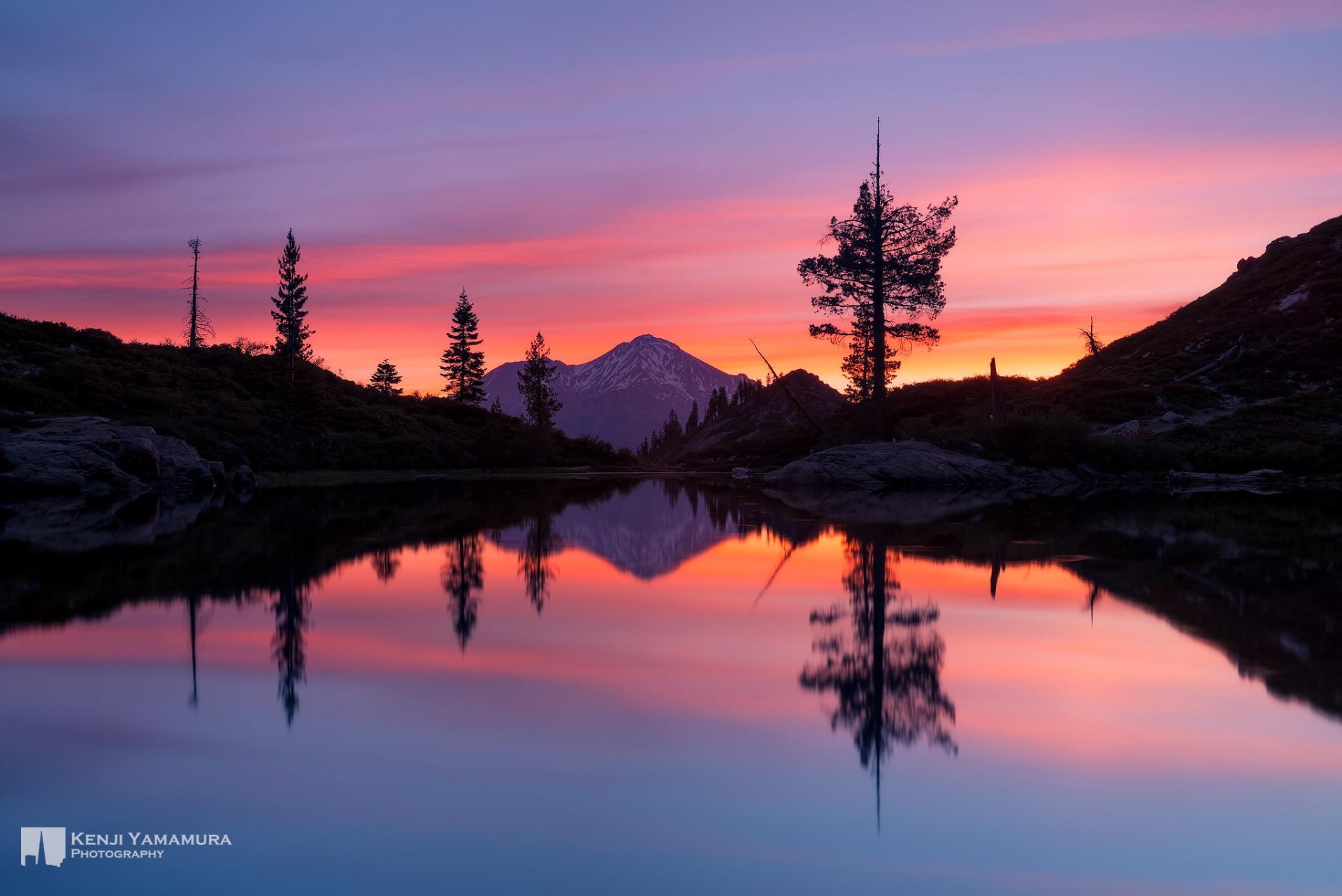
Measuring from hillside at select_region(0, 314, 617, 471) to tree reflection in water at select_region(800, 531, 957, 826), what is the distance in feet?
129

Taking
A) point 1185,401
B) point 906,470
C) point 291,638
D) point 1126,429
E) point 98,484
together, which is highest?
point 1185,401

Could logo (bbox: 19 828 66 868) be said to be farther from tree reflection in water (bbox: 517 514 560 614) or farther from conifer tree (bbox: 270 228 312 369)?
conifer tree (bbox: 270 228 312 369)

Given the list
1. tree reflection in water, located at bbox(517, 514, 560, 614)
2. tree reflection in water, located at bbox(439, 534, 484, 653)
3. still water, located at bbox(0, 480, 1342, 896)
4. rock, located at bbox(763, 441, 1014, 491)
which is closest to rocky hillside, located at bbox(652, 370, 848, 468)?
rock, located at bbox(763, 441, 1014, 491)

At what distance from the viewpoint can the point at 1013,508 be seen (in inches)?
930

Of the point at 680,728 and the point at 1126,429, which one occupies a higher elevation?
the point at 1126,429

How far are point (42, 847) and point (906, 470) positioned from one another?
105 ft

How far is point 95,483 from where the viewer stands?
30.1m

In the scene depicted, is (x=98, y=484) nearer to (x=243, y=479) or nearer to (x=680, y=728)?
(x=243, y=479)

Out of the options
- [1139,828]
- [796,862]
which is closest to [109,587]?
[796,862]

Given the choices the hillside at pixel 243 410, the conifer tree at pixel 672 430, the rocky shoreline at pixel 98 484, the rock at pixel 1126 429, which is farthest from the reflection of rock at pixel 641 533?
the conifer tree at pixel 672 430

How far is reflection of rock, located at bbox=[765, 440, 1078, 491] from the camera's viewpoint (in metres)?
34.0

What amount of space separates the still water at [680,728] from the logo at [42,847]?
6 cm

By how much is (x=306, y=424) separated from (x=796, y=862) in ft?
206

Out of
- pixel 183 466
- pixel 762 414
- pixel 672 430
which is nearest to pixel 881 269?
pixel 183 466
